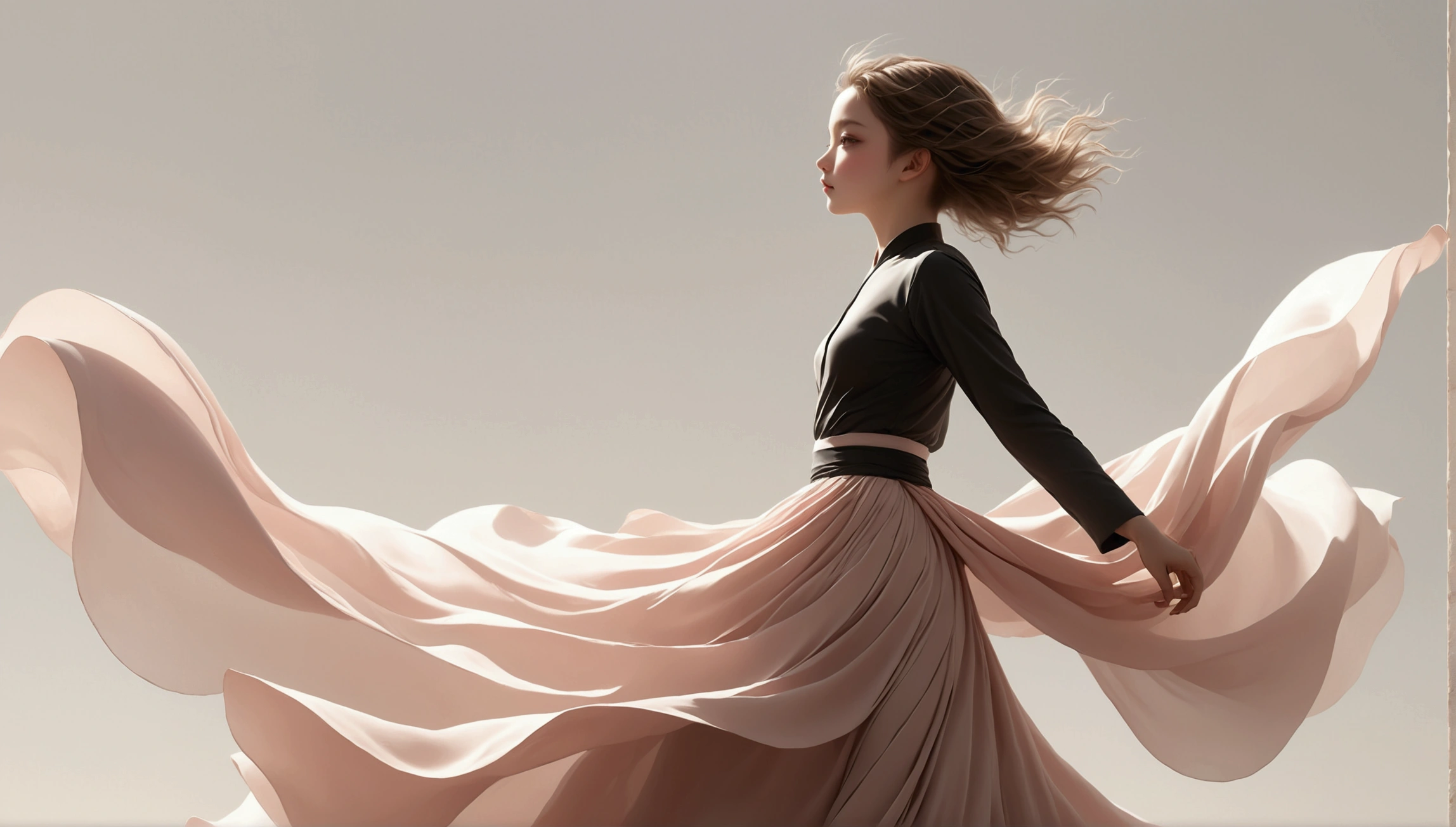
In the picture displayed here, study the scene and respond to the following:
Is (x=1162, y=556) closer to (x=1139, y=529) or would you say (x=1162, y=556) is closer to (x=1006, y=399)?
(x=1139, y=529)

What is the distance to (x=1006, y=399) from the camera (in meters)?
1.44

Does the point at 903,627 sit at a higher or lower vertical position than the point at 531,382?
lower

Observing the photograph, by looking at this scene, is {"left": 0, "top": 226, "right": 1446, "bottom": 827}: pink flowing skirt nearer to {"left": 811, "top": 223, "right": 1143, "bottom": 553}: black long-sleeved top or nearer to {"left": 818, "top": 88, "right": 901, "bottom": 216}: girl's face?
{"left": 811, "top": 223, "right": 1143, "bottom": 553}: black long-sleeved top

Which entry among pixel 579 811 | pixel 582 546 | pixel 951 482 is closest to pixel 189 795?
pixel 582 546

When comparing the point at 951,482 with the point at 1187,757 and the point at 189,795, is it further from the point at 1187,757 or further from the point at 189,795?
the point at 189,795

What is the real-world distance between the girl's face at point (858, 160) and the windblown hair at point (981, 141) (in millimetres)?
18

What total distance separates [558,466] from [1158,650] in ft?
6.03

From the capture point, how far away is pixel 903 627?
1.41 meters

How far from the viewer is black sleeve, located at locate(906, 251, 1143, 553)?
1.42 meters

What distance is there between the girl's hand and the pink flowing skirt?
0.30ft

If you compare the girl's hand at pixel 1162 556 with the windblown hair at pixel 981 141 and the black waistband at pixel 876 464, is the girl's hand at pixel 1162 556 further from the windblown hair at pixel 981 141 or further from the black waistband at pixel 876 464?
the windblown hair at pixel 981 141

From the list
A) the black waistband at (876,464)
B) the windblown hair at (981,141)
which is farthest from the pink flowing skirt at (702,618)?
the windblown hair at (981,141)

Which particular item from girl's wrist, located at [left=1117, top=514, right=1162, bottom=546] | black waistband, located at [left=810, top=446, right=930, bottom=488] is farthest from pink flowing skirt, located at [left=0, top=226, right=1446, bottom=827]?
girl's wrist, located at [left=1117, top=514, right=1162, bottom=546]

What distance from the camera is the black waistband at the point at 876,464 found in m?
1.54
